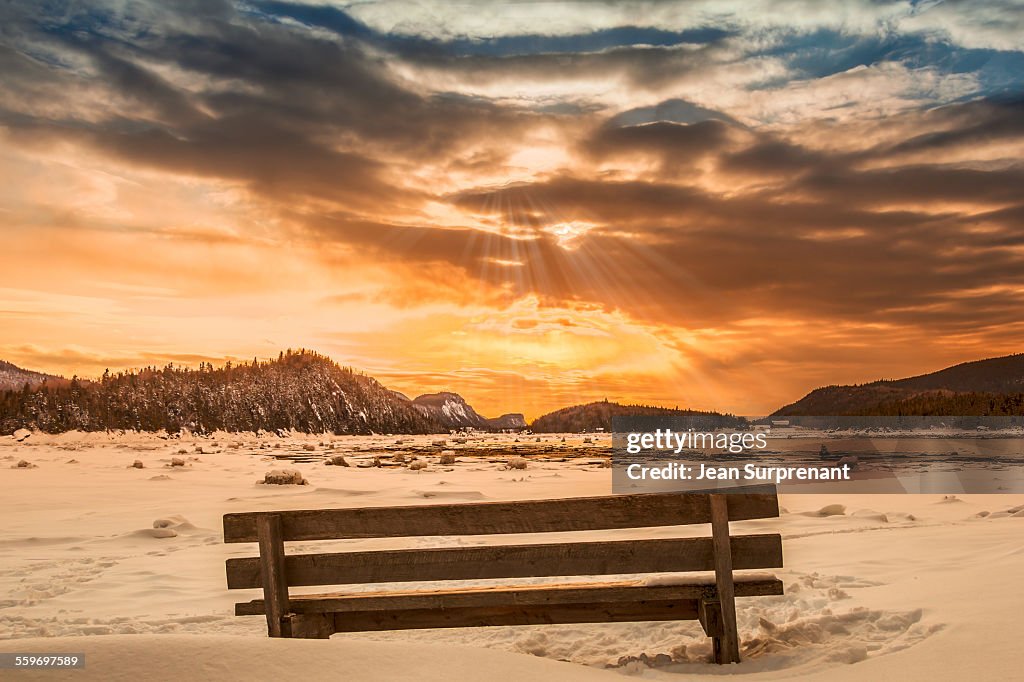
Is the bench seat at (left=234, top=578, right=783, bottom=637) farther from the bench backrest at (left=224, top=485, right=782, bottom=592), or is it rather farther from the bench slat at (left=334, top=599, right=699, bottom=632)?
the bench backrest at (left=224, top=485, right=782, bottom=592)

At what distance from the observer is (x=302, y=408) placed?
10700 cm

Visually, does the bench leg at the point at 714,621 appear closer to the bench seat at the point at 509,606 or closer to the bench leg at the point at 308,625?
the bench seat at the point at 509,606

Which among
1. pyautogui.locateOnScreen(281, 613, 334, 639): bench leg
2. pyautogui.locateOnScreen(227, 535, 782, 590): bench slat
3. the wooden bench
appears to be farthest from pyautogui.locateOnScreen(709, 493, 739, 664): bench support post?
pyautogui.locateOnScreen(281, 613, 334, 639): bench leg

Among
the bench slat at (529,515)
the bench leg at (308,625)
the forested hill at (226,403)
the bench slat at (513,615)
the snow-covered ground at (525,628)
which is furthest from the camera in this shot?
the forested hill at (226,403)

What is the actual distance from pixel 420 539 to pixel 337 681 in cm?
987

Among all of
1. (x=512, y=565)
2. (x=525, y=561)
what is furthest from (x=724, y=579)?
(x=512, y=565)

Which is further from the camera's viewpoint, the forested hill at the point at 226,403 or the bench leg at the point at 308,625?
the forested hill at the point at 226,403

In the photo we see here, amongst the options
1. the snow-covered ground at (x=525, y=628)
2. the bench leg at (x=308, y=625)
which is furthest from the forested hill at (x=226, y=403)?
the bench leg at (x=308, y=625)

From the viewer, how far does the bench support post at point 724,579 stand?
6.43m

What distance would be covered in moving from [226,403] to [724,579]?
92333mm

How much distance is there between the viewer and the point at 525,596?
661cm

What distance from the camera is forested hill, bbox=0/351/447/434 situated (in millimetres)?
68562

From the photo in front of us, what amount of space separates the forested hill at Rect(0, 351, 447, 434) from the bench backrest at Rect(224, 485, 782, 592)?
6609 centimetres

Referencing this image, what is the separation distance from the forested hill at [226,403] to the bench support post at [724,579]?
6813 cm
